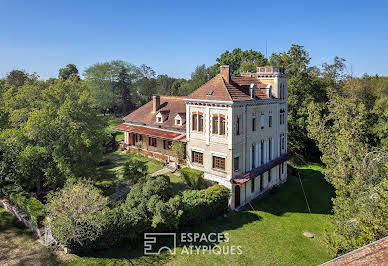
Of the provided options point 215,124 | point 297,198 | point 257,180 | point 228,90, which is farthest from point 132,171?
point 297,198

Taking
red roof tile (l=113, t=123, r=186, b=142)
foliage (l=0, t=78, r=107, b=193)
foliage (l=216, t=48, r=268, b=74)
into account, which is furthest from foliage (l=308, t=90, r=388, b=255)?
foliage (l=216, t=48, r=268, b=74)

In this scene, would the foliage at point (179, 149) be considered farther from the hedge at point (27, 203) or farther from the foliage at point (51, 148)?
the hedge at point (27, 203)

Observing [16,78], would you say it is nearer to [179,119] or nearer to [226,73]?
[179,119]

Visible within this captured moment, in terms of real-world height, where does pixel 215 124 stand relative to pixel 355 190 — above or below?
above

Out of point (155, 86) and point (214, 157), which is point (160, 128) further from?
point (155, 86)

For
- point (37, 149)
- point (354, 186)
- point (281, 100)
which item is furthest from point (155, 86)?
point (354, 186)

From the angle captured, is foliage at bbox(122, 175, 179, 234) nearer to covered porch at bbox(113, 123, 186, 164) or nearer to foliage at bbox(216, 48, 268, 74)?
covered porch at bbox(113, 123, 186, 164)
